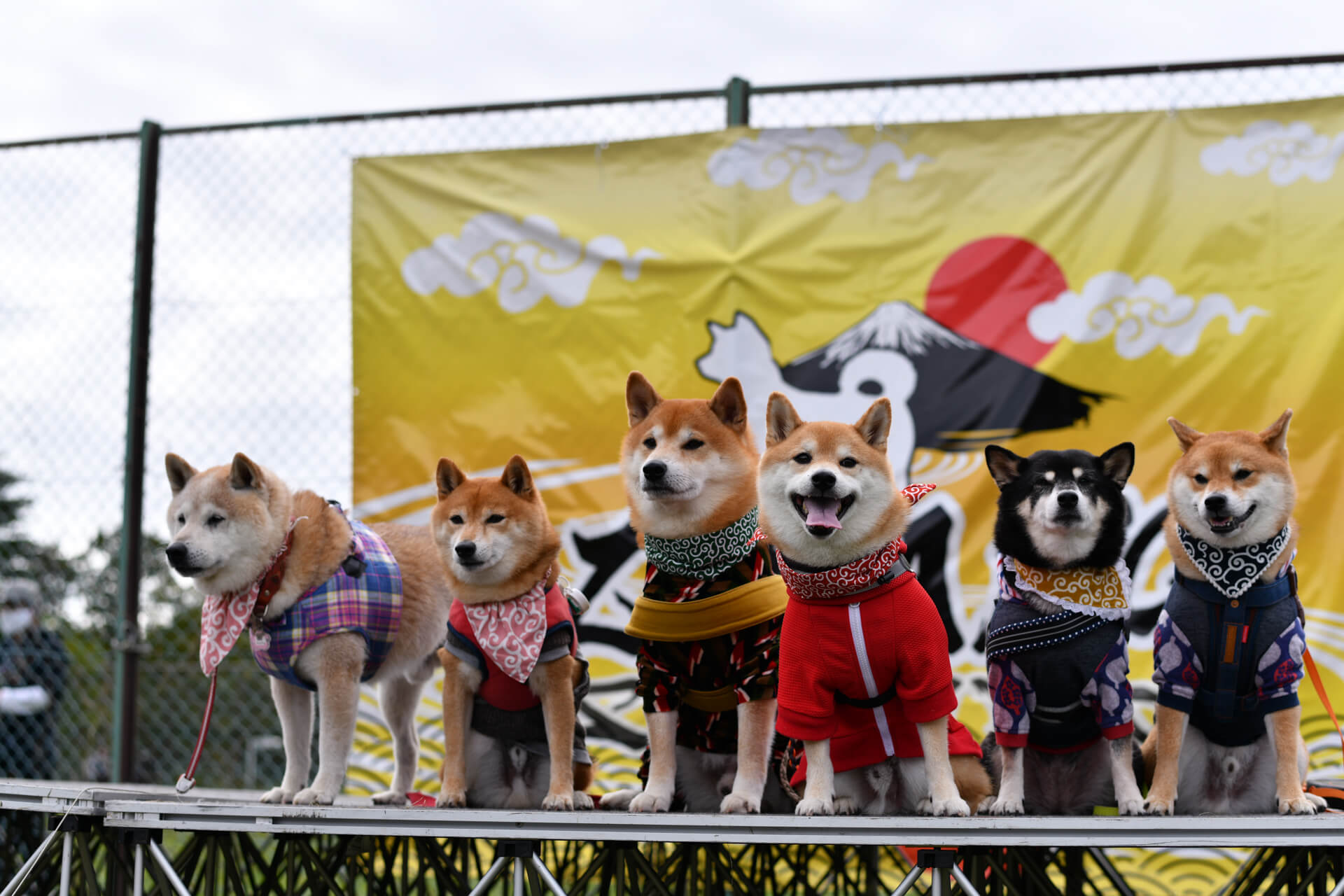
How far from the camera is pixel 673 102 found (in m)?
5.69

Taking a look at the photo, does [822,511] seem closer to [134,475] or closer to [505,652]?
[505,652]

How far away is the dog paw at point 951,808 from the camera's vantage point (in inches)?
110

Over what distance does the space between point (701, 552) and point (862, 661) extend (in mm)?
657

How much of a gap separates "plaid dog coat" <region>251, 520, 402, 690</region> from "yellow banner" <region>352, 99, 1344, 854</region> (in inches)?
62.1

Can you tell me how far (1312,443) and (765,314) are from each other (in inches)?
108

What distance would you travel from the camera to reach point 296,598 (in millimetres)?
3762

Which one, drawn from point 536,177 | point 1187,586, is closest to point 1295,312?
point 1187,586

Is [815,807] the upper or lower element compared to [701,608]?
lower

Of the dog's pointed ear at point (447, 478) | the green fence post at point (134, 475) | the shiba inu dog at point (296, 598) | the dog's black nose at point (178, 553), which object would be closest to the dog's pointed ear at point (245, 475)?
the shiba inu dog at point (296, 598)

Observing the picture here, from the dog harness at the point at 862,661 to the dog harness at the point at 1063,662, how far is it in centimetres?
27

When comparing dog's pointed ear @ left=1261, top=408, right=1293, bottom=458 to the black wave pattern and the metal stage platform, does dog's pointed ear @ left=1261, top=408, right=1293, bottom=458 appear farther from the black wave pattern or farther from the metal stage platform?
the black wave pattern

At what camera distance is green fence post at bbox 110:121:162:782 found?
5570 mm

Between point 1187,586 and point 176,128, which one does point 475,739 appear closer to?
point 1187,586

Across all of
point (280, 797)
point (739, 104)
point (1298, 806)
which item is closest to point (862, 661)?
point (1298, 806)
